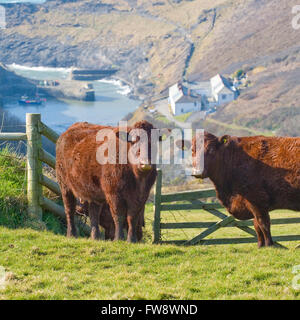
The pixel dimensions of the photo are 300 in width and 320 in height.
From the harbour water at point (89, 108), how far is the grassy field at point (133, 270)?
74895 millimetres

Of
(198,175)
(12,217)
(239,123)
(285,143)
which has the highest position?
(285,143)

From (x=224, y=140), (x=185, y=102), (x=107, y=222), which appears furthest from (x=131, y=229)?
(x=185, y=102)

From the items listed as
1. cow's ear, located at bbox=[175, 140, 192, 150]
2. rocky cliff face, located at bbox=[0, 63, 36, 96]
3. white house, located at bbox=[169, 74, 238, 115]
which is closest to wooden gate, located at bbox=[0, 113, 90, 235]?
cow's ear, located at bbox=[175, 140, 192, 150]

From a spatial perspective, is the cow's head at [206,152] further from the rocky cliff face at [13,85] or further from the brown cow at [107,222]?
the rocky cliff face at [13,85]

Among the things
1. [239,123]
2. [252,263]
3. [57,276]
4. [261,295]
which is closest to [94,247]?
[57,276]

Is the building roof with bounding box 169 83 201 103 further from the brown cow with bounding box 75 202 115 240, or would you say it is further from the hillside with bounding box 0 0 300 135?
the brown cow with bounding box 75 202 115 240

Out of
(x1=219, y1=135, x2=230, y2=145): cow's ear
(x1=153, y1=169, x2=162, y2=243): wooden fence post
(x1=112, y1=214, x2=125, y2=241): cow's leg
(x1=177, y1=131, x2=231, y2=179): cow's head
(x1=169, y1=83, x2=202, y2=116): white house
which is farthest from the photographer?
(x1=169, y1=83, x2=202, y2=116): white house

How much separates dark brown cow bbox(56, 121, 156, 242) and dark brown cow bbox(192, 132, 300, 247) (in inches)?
37.4

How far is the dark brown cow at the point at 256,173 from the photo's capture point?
733cm

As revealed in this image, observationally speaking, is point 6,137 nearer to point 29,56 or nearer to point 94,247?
point 94,247

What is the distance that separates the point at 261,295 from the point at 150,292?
48.0 inches

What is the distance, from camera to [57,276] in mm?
5844

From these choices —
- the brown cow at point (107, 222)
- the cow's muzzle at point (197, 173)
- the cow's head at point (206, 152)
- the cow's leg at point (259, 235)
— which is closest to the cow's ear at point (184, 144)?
the cow's head at point (206, 152)

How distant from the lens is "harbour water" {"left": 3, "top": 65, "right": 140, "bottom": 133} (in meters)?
97.5
